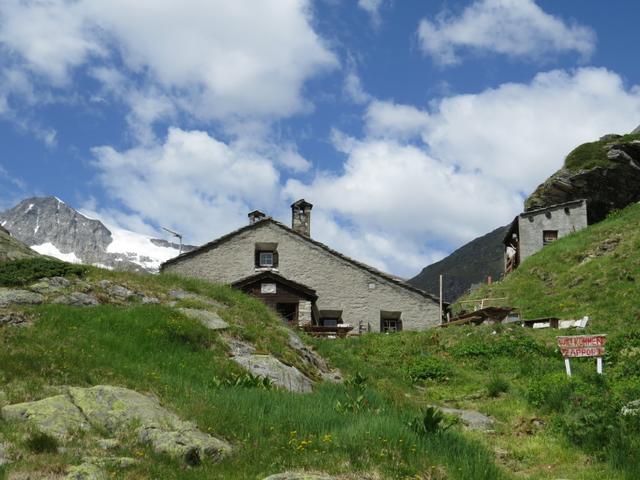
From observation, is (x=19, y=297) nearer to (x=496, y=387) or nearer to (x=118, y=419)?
(x=118, y=419)

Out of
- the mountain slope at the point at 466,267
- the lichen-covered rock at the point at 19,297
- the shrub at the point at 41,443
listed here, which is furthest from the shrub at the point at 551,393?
the mountain slope at the point at 466,267

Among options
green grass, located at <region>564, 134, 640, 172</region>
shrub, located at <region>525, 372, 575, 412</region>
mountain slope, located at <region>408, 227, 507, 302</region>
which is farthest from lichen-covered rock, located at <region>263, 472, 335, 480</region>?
mountain slope, located at <region>408, 227, 507, 302</region>

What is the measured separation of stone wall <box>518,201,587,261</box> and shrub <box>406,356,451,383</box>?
28886 millimetres

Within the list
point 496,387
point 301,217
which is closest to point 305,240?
point 301,217

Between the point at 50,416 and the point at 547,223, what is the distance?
45.4 m

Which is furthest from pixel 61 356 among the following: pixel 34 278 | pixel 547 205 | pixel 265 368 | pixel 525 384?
pixel 547 205

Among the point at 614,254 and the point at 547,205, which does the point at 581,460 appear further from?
the point at 547,205

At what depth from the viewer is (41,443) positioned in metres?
8.95

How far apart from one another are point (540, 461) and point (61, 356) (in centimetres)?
925

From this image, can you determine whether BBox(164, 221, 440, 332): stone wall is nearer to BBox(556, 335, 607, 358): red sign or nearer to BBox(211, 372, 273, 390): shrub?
BBox(556, 335, 607, 358): red sign

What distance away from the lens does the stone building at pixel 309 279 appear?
1462 inches

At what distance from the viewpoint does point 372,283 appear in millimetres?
38188

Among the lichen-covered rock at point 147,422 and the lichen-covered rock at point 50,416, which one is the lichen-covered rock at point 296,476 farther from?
the lichen-covered rock at point 50,416

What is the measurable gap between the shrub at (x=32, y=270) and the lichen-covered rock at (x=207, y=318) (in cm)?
445
